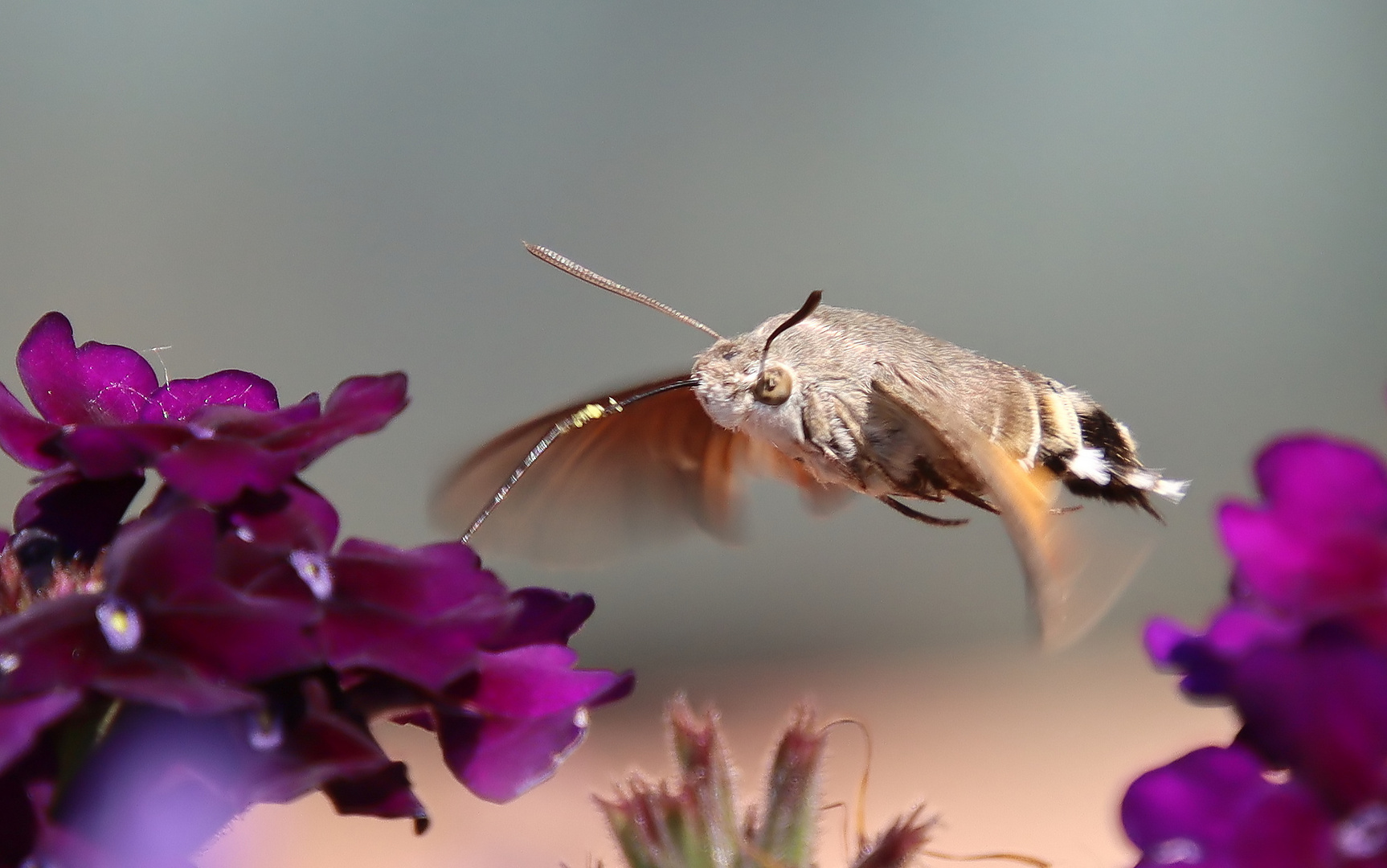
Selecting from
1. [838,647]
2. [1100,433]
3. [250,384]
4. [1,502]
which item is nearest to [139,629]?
[250,384]

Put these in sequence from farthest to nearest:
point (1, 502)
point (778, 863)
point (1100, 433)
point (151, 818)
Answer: point (1, 502) < point (1100, 433) < point (778, 863) < point (151, 818)

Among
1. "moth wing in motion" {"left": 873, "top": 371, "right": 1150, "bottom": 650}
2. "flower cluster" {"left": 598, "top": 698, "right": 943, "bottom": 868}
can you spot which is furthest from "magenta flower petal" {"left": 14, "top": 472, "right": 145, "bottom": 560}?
"moth wing in motion" {"left": 873, "top": 371, "right": 1150, "bottom": 650}

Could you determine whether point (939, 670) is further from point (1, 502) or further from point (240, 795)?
point (240, 795)

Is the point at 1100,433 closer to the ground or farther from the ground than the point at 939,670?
farther from the ground

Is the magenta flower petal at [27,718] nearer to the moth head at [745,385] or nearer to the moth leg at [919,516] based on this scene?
the moth head at [745,385]

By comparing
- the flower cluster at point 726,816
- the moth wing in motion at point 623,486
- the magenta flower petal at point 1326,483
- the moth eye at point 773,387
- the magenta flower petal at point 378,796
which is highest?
the magenta flower petal at point 1326,483

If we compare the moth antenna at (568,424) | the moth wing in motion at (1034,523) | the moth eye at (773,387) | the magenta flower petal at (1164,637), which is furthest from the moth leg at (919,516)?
the magenta flower petal at (1164,637)
